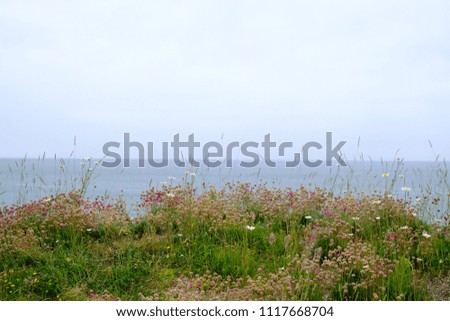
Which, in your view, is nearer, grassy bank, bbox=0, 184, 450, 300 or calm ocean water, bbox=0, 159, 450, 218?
grassy bank, bbox=0, 184, 450, 300

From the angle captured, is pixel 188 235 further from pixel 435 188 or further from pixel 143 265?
pixel 435 188

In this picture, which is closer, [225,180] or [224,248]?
[224,248]

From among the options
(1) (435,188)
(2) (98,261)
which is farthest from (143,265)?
(1) (435,188)

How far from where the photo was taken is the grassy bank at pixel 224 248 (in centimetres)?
473

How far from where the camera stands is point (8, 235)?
6055mm

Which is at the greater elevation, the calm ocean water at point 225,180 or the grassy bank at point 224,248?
the calm ocean water at point 225,180

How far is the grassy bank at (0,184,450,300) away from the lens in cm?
473

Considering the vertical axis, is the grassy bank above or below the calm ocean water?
below

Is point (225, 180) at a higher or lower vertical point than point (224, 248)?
higher

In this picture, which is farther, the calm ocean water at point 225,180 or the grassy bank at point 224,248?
the calm ocean water at point 225,180

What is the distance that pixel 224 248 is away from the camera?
5730 mm

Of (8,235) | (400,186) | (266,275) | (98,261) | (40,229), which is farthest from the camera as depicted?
(400,186)
